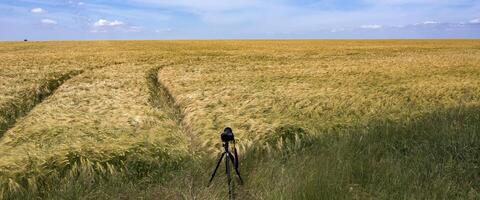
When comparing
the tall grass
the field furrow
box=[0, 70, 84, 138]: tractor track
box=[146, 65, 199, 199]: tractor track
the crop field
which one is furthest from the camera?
box=[0, 70, 84, 138]: tractor track

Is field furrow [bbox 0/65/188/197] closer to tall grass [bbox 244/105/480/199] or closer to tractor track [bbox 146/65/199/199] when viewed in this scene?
tractor track [bbox 146/65/199/199]

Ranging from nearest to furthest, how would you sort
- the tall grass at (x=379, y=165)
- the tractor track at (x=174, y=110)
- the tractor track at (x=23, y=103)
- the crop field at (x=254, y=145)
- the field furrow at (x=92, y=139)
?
the tall grass at (x=379, y=165) → the crop field at (x=254, y=145) → the field furrow at (x=92, y=139) → the tractor track at (x=174, y=110) → the tractor track at (x=23, y=103)

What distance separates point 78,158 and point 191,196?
213 cm

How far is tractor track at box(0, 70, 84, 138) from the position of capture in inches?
438

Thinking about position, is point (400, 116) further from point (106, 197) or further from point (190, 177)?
point (106, 197)

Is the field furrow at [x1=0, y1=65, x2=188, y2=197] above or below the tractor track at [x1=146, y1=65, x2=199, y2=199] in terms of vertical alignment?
above

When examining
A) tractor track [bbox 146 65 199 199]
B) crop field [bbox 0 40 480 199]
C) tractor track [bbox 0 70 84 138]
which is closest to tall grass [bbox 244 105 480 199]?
crop field [bbox 0 40 480 199]

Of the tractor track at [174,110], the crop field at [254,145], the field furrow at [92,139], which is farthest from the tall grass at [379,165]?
the field furrow at [92,139]

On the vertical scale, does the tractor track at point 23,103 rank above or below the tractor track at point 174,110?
above

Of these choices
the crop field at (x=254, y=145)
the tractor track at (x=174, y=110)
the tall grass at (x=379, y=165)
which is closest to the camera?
the tall grass at (x=379, y=165)

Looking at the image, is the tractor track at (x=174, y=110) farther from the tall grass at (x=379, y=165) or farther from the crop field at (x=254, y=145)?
the tall grass at (x=379, y=165)

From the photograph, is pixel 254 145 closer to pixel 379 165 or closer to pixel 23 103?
pixel 379 165

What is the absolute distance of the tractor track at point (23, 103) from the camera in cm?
1113

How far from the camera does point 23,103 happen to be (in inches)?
526
